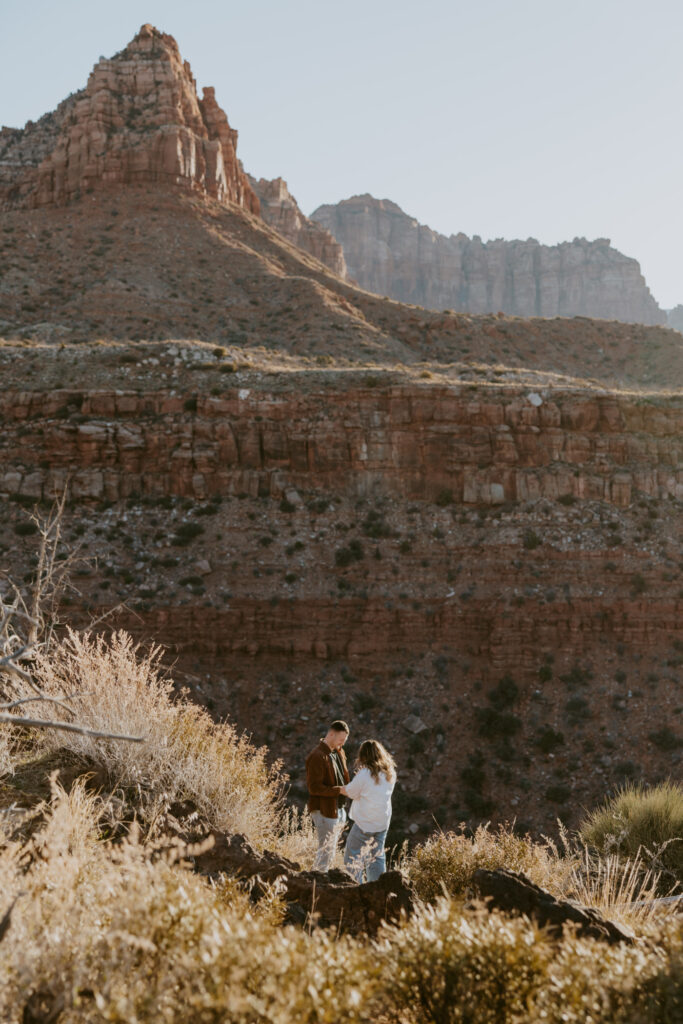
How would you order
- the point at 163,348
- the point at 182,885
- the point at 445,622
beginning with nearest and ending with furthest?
the point at 182,885, the point at 445,622, the point at 163,348

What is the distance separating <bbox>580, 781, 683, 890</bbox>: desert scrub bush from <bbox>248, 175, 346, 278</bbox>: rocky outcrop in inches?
3603

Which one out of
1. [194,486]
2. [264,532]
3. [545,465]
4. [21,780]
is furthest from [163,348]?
[21,780]

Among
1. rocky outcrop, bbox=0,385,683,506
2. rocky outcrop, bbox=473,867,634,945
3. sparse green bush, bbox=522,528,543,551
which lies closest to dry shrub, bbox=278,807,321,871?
rocky outcrop, bbox=473,867,634,945

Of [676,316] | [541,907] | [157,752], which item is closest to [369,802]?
[157,752]

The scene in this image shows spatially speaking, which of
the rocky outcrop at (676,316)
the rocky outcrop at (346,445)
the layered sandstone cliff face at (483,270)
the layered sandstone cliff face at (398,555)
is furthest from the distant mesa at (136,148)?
the rocky outcrop at (676,316)

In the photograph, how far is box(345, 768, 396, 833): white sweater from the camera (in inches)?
283

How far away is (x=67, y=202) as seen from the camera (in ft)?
188

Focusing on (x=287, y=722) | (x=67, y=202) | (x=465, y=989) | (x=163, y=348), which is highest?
(x=67, y=202)

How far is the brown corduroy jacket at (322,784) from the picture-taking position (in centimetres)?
761

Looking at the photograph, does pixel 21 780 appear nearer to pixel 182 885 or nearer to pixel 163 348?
pixel 182 885

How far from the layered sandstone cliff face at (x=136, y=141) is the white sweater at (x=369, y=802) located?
58690mm

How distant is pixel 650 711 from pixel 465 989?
67.8 feet

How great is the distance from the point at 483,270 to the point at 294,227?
63378 mm

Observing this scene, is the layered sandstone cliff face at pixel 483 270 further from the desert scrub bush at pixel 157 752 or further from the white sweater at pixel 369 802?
the white sweater at pixel 369 802
